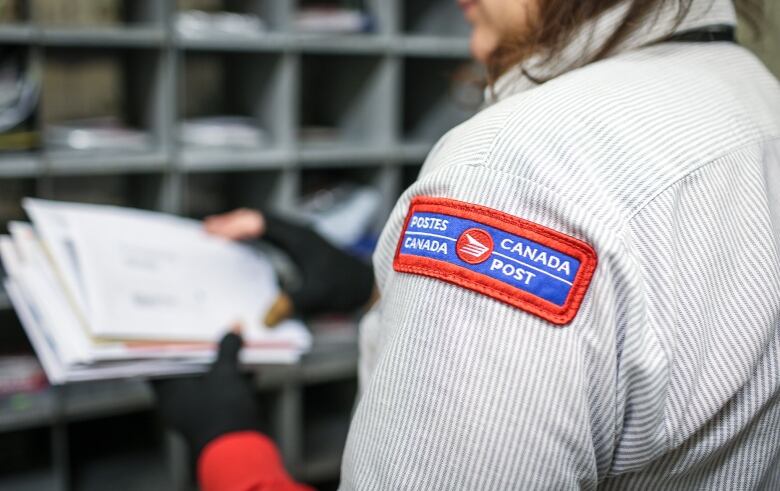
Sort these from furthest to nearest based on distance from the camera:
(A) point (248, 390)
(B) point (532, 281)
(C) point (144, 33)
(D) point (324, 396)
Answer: (D) point (324, 396), (C) point (144, 33), (A) point (248, 390), (B) point (532, 281)

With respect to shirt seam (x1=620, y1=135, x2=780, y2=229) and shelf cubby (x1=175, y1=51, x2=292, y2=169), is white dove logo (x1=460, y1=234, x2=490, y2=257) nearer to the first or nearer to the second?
shirt seam (x1=620, y1=135, x2=780, y2=229)

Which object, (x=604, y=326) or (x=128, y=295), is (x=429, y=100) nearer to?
(x=128, y=295)

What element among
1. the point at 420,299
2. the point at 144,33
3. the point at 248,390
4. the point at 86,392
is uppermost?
the point at 420,299

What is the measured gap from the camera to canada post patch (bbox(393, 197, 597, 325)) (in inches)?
16.2

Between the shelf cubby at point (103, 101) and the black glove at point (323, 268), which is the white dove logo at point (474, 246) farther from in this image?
the shelf cubby at point (103, 101)

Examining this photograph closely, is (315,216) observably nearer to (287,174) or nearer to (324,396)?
(287,174)

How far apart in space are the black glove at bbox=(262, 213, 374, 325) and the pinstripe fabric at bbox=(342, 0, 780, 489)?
0.62 meters

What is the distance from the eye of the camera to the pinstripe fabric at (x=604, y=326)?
0.41m

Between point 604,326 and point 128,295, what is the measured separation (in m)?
0.68

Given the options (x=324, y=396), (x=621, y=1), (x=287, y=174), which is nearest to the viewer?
(x=621, y=1)

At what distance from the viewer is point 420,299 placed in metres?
0.44

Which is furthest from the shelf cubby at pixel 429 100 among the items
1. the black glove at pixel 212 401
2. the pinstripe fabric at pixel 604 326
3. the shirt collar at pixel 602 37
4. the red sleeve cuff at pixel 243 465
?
the pinstripe fabric at pixel 604 326

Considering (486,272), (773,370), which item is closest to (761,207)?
(773,370)

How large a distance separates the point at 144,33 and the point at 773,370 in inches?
63.0
